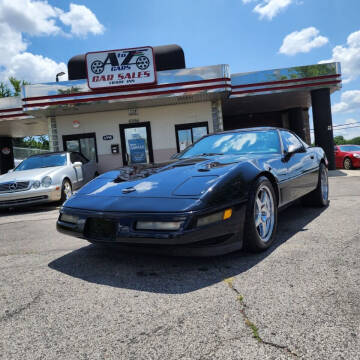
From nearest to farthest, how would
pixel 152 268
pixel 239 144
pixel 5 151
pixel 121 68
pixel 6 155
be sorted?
Result: pixel 152 268 < pixel 239 144 < pixel 121 68 < pixel 5 151 < pixel 6 155

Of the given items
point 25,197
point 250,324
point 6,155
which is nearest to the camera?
point 250,324

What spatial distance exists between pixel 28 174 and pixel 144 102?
5425mm

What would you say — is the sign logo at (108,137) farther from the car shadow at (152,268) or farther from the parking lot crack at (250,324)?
the parking lot crack at (250,324)

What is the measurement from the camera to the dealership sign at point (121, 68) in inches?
405

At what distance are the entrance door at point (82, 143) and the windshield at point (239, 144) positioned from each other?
890cm

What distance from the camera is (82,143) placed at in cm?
1225

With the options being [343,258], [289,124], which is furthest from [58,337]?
[289,124]

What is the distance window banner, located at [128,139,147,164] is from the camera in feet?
39.9

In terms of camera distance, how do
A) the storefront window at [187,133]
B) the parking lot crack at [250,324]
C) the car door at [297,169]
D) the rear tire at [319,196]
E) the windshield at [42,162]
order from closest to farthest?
1. the parking lot crack at [250,324]
2. the car door at [297,169]
3. the rear tire at [319,196]
4. the windshield at [42,162]
5. the storefront window at [187,133]

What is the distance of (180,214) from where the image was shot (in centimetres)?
219

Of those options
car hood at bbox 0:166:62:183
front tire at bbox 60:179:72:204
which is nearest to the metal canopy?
car hood at bbox 0:166:62:183

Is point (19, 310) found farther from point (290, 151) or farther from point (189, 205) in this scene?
point (290, 151)

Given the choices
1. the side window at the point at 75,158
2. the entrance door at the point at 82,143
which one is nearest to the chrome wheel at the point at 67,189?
the side window at the point at 75,158

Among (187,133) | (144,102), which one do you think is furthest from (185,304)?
(187,133)
